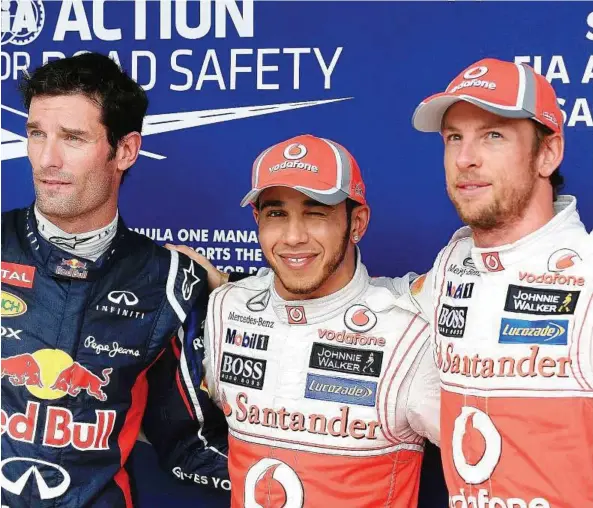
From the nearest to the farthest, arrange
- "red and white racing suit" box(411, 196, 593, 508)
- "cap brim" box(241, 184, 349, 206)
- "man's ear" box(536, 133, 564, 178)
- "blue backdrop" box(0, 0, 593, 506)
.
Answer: "red and white racing suit" box(411, 196, 593, 508) → "man's ear" box(536, 133, 564, 178) → "cap brim" box(241, 184, 349, 206) → "blue backdrop" box(0, 0, 593, 506)

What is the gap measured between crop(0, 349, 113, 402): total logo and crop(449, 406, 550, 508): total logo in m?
0.85

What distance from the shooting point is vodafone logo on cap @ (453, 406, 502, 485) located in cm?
171

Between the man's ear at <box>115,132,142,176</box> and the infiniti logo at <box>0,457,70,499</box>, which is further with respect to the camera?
the man's ear at <box>115,132,142,176</box>

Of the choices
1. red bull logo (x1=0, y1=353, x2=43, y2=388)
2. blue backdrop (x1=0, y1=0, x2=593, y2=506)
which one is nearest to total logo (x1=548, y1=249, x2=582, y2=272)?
blue backdrop (x1=0, y1=0, x2=593, y2=506)

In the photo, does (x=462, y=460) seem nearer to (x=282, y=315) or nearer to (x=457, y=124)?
(x=282, y=315)

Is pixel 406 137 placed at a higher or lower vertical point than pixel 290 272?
higher

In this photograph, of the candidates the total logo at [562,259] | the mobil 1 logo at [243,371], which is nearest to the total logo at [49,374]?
the mobil 1 logo at [243,371]

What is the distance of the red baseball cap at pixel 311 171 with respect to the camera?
1.95 meters

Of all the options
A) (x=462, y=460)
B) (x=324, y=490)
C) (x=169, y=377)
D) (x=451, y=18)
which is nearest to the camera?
(x=462, y=460)

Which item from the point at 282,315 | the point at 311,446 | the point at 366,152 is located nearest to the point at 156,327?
the point at 282,315

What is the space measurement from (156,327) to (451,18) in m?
1.13

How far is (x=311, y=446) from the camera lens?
196cm

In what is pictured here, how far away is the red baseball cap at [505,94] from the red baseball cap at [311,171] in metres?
0.26

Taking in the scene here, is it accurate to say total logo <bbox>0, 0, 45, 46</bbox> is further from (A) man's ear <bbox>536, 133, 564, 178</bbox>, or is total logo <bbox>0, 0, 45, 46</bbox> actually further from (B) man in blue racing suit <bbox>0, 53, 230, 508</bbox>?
(A) man's ear <bbox>536, 133, 564, 178</bbox>
